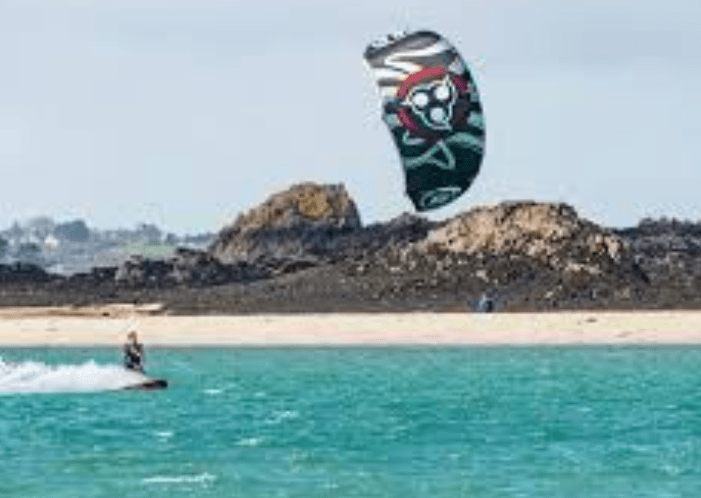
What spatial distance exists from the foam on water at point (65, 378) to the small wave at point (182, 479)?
23.3 metres

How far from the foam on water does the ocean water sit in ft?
0.26

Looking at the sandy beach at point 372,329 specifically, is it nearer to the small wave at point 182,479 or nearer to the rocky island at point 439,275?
the rocky island at point 439,275

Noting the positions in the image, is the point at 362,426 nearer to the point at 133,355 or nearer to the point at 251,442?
the point at 251,442

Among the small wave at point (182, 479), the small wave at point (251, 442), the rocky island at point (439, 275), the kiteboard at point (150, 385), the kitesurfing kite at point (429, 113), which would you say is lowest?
the small wave at point (182, 479)

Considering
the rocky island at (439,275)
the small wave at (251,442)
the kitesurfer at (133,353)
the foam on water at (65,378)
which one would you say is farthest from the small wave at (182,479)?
the rocky island at (439,275)

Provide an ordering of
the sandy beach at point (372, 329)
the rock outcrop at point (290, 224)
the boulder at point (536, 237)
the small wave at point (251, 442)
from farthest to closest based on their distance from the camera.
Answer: the rock outcrop at point (290, 224), the boulder at point (536, 237), the sandy beach at point (372, 329), the small wave at point (251, 442)

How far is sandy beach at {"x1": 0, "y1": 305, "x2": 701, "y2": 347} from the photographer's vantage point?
3413 inches

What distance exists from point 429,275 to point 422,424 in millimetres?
46636

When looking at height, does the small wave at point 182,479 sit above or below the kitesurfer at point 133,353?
below

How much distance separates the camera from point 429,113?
5712cm

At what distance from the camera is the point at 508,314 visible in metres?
89.2

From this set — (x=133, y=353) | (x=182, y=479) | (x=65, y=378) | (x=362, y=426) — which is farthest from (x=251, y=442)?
(x=65, y=378)

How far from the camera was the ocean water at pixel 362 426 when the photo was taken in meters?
38.8

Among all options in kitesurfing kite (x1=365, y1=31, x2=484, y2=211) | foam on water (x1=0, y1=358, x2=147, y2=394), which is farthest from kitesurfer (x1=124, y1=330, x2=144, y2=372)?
kitesurfing kite (x1=365, y1=31, x2=484, y2=211)
